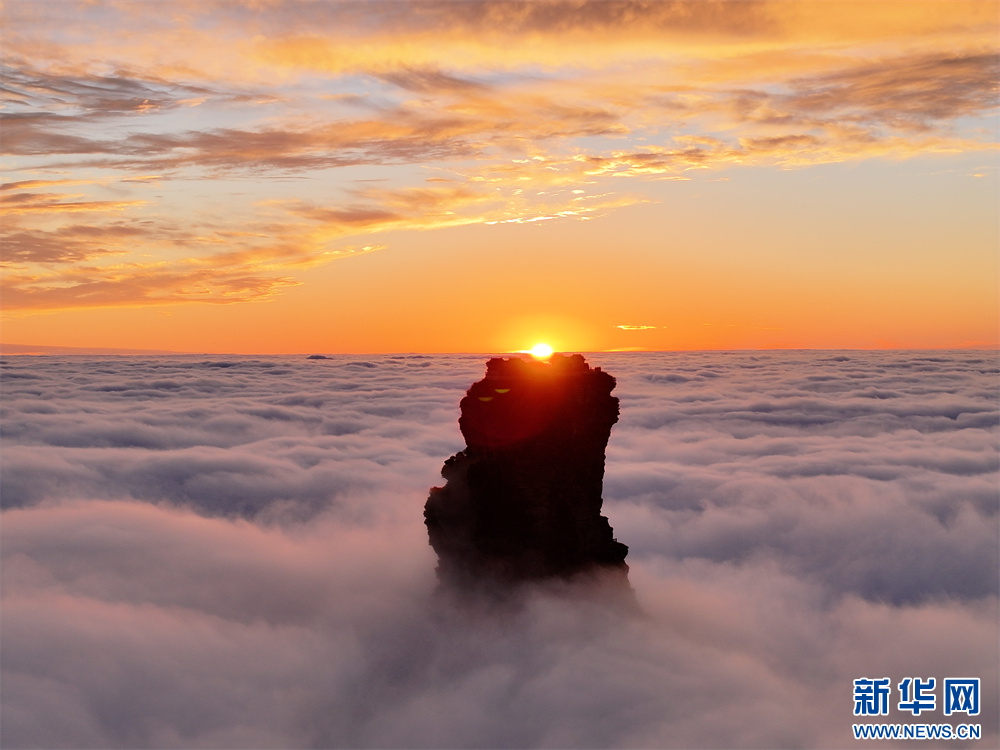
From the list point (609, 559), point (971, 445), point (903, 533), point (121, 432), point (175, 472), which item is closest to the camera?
point (609, 559)

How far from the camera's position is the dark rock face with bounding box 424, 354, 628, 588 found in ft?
101

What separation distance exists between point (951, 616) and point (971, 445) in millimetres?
75796

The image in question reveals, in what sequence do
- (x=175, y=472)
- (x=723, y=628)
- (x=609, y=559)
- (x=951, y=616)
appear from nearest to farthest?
1. (x=609, y=559)
2. (x=723, y=628)
3. (x=951, y=616)
4. (x=175, y=472)

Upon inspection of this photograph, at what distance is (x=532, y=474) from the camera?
31.5 metres

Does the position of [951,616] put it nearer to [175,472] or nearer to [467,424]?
[467,424]

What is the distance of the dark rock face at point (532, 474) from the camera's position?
30891 mm

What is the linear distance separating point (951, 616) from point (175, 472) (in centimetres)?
9876

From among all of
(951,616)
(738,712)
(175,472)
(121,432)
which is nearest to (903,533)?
(951,616)

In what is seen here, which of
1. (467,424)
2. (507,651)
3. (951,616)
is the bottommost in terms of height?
(951,616)

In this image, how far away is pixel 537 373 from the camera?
30781mm

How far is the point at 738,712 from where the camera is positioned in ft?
113

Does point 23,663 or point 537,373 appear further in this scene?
point 23,663

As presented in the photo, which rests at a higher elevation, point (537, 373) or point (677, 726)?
point (537, 373)

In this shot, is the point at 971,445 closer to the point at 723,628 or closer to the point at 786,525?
Result: the point at 786,525
